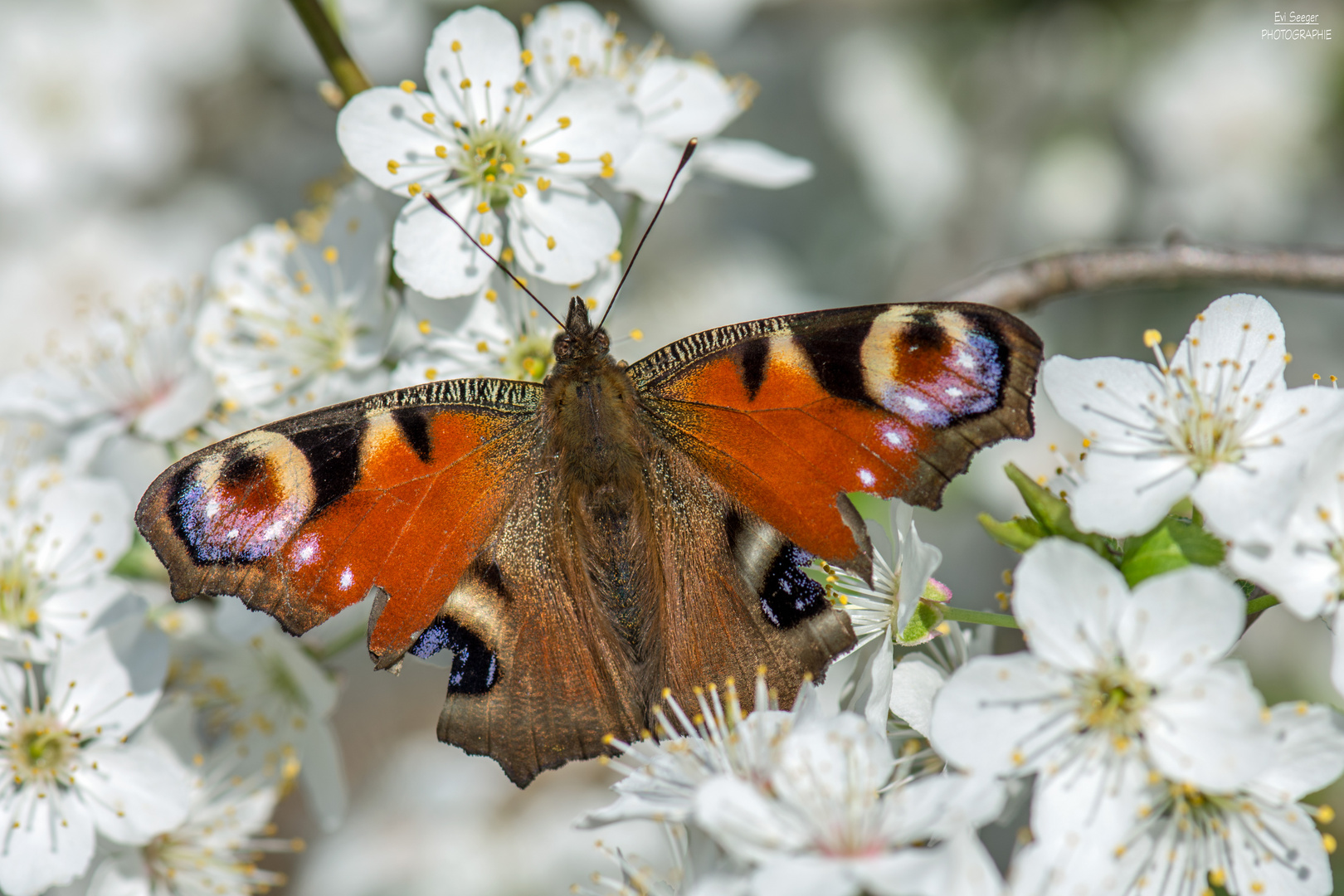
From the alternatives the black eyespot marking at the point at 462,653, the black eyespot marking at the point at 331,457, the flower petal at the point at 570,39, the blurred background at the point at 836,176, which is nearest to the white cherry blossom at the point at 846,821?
the black eyespot marking at the point at 462,653

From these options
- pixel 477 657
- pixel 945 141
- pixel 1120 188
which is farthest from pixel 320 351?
pixel 1120 188

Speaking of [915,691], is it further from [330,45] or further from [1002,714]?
[330,45]

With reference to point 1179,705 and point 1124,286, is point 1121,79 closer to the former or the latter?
point 1124,286

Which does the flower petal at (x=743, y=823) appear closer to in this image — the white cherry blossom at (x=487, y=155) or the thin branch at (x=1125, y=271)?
the white cherry blossom at (x=487, y=155)

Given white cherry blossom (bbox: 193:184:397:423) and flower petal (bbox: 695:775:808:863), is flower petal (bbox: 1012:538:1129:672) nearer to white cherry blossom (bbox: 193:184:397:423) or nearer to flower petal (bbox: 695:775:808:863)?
flower petal (bbox: 695:775:808:863)

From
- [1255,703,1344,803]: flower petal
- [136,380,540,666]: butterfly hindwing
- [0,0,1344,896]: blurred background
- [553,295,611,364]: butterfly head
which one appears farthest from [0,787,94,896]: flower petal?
[0,0,1344,896]: blurred background

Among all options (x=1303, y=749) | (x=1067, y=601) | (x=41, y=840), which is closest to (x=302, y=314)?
(x=41, y=840)
